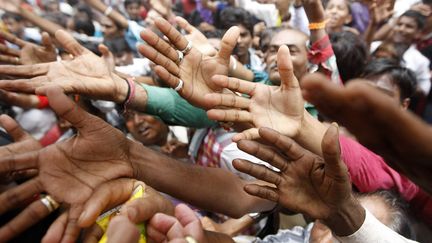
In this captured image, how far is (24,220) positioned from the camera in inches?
37.0

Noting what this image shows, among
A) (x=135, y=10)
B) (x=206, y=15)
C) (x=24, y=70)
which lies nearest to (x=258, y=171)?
(x=24, y=70)

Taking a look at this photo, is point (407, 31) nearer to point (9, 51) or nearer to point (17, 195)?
point (9, 51)

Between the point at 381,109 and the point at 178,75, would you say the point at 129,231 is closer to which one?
the point at 381,109

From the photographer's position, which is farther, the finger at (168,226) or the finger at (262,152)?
the finger at (262,152)

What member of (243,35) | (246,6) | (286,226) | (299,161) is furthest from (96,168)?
(246,6)

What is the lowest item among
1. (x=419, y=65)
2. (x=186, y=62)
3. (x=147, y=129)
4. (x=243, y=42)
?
(x=147, y=129)

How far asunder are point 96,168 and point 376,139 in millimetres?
767

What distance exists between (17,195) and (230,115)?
0.60m

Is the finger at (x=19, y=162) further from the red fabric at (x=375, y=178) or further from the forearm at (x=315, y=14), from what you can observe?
the forearm at (x=315, y=14)

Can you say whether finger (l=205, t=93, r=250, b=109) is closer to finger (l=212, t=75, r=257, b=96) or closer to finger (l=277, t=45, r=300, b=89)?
finger (l=212, t=75, r=257, b=96)

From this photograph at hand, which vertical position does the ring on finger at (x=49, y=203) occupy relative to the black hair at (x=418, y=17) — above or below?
above

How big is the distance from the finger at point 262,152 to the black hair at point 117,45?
115 inches

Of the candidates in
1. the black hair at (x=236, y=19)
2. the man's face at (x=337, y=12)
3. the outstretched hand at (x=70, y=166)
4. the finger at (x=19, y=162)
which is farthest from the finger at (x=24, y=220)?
the man's face at (x=337, y=12)

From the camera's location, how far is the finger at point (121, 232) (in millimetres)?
767
